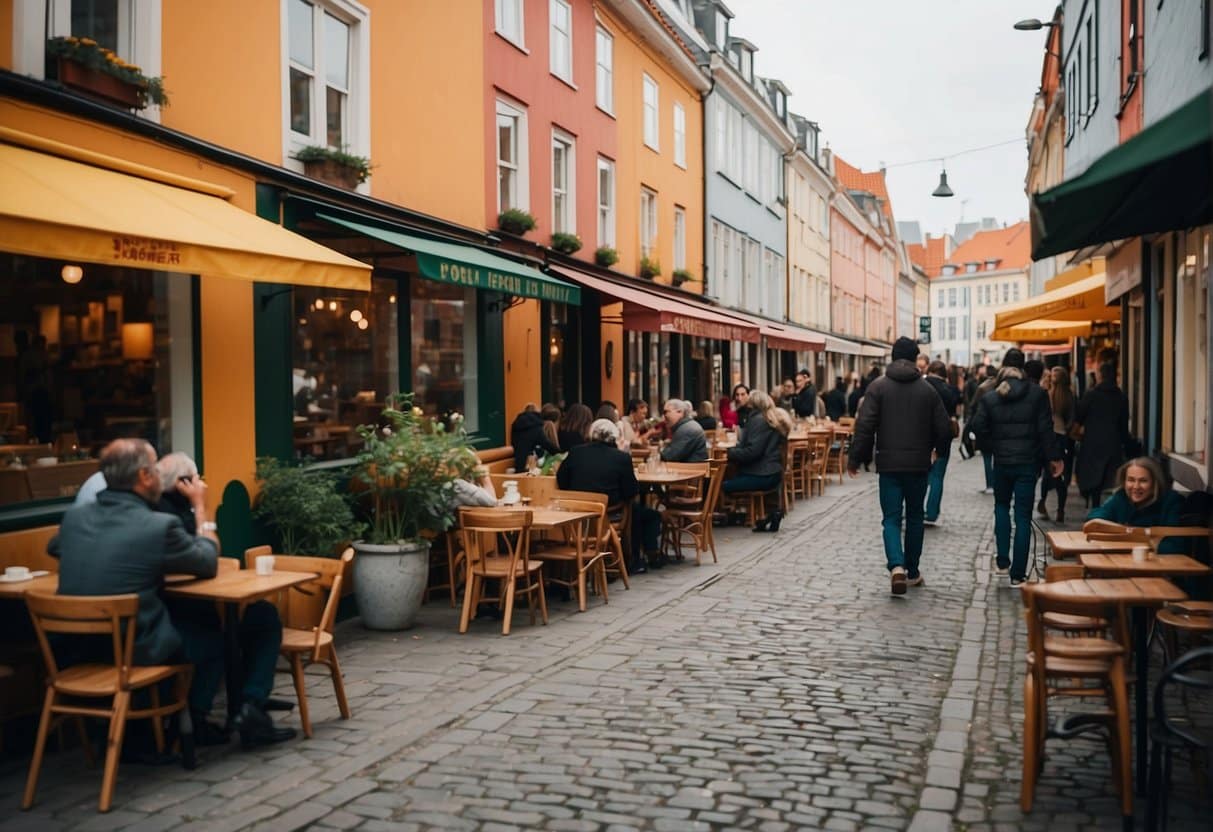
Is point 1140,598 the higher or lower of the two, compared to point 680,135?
lower

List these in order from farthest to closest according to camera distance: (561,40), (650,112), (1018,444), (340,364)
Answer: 1. (650,112)
2. (561,40)
3. (340,364)
4. (1018,444)

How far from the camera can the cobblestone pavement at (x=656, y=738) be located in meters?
5.06

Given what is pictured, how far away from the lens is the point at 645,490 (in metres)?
12.2

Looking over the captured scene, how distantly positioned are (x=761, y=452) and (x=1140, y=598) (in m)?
9.19

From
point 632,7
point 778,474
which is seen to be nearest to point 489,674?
point 778,474

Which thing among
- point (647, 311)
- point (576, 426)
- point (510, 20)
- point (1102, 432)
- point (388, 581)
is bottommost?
point (388, 581)

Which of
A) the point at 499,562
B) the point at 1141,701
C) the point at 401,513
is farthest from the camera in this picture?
the point at 499,562

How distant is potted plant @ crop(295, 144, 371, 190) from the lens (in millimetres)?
10016

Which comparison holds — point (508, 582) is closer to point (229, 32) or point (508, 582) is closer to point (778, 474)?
point (229, 32)

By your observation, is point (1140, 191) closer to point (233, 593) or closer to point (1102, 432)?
point (233, 593)

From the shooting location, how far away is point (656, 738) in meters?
6.06

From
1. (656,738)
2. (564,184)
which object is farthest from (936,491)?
(656,738)

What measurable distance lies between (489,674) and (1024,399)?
222 inches

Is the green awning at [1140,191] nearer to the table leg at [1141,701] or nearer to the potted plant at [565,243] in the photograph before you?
the table leg at [1141,701]
